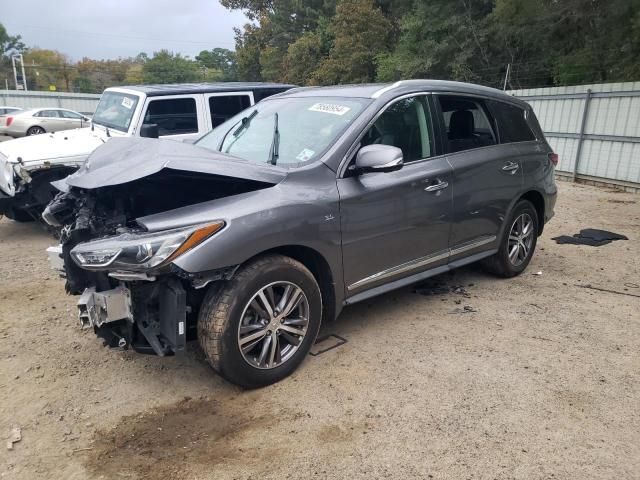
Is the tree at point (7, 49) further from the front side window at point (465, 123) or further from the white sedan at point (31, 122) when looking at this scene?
the front side window at point (465, 123)

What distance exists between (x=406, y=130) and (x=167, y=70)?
7516 cm

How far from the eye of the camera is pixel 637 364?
11.8 feet

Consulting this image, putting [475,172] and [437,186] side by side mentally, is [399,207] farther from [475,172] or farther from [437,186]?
[475,172]

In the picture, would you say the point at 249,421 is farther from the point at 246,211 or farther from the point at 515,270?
the point at 515,270

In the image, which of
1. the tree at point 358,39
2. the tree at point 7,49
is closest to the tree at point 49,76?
the tree at point 7,49

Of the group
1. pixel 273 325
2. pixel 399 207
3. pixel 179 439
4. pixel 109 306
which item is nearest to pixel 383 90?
pixel 399 207

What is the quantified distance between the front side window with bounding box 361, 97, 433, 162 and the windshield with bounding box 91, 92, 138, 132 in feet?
15.3

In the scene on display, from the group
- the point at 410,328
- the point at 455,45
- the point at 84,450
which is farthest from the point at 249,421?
the point at 455,45

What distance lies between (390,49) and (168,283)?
2869cm

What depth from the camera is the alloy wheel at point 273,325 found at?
311cm

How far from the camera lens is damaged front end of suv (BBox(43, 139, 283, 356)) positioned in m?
2.78

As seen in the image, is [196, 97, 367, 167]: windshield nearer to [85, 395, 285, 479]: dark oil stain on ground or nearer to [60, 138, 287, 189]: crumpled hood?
[60, 138, 287, 189]: crumpled hood

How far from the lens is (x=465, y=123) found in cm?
457

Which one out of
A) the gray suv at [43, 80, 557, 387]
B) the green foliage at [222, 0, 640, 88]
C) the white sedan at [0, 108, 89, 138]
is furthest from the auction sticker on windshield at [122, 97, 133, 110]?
the white sedan at [0, 108, 89, 138]
